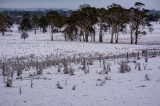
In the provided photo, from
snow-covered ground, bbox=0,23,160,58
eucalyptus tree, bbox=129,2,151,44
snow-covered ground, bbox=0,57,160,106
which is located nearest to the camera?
snow-covered ground, bbox=0,57,160,106

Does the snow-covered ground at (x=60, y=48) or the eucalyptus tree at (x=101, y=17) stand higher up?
the eucalyptus tree at (x=101, y=17)

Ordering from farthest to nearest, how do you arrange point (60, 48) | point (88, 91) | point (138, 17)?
point (138, 17) < point (60, 48) < point (88, 91)

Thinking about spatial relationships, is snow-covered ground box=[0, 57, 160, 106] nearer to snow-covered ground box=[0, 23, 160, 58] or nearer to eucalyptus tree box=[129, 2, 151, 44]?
snow-covered ground box=[0, 23, 160, 58]

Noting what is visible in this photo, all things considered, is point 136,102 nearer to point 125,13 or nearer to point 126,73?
point 126,73

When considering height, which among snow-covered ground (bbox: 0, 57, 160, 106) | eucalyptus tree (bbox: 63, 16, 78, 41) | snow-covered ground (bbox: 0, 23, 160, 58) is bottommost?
snow-covered ground (bbox: 0, 57, 160, 106)

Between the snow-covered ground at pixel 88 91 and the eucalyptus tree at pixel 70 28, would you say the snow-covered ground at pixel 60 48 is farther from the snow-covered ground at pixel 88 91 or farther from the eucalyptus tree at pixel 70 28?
the snow-covered ground at pixel 88 91

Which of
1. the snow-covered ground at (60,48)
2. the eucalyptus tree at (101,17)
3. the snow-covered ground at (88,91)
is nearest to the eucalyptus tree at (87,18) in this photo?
the eucalyptus tree at (101,17)

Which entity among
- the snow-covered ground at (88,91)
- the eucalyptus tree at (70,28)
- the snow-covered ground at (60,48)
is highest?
the eucalyptus tree at (70,28)

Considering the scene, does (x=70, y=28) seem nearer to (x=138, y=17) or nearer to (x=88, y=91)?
(x=138, y=17)

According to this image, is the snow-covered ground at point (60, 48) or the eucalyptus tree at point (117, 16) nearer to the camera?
the snow-covered ground at point (60, 48)

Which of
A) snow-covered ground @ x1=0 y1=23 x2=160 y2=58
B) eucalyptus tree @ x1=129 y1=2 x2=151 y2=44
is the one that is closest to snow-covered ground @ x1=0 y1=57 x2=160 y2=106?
snow-covered ground @ x1=0 y1=23 x2=160 y2=58

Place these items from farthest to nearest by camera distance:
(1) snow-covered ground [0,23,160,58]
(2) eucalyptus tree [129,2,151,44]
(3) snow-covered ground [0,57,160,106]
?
(2) eucalyptus tree [129,2,151,44]
(1) snow-covered ground [0,23,160,58]
(3) snow-covered ground [0,57,160,106]

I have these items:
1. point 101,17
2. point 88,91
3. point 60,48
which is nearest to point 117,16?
point 101,17

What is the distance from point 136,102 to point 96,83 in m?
2.75
